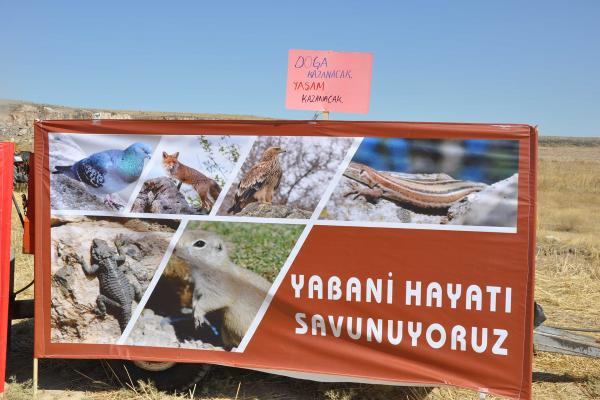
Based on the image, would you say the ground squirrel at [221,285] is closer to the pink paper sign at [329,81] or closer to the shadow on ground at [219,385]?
the shadow on ground at [219,385]

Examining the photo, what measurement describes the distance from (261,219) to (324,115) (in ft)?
3.05

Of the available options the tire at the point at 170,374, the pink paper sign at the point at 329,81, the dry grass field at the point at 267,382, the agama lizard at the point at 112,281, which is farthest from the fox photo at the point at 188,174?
the dry grass field at the point at 267,382

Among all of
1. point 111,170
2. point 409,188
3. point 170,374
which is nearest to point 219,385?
point 170,374

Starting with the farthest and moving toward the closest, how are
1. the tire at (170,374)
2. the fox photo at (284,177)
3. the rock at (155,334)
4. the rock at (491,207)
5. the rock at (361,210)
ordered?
1. the tire at (170,374)
2. the rock at (155,334)
3. the fox photo at (284,177)
4. the rock at (361,210)
5. the rock at (491,207)

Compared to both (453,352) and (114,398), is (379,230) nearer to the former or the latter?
(453,352)

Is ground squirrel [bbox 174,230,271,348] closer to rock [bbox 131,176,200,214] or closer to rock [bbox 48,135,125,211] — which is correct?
rock [bbox 131,176,200,214]

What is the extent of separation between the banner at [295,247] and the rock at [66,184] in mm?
11

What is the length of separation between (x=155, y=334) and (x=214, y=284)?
620 millimetres

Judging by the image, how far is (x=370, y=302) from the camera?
378 cm

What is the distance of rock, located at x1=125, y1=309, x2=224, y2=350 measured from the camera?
4.07 m

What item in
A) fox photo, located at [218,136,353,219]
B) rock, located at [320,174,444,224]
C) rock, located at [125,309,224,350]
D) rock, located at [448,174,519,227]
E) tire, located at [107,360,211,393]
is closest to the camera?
rock, located at [448,174,519,227]

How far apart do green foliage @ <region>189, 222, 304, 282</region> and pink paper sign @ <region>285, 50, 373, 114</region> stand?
3.16 feet

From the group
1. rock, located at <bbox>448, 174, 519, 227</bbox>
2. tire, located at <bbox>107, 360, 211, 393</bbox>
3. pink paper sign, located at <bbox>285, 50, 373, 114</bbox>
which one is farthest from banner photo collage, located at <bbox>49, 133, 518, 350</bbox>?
pink paper sign, located at <bbox>285, 50, 373, 114</bbox>

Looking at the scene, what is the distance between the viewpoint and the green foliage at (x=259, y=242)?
3.88m
